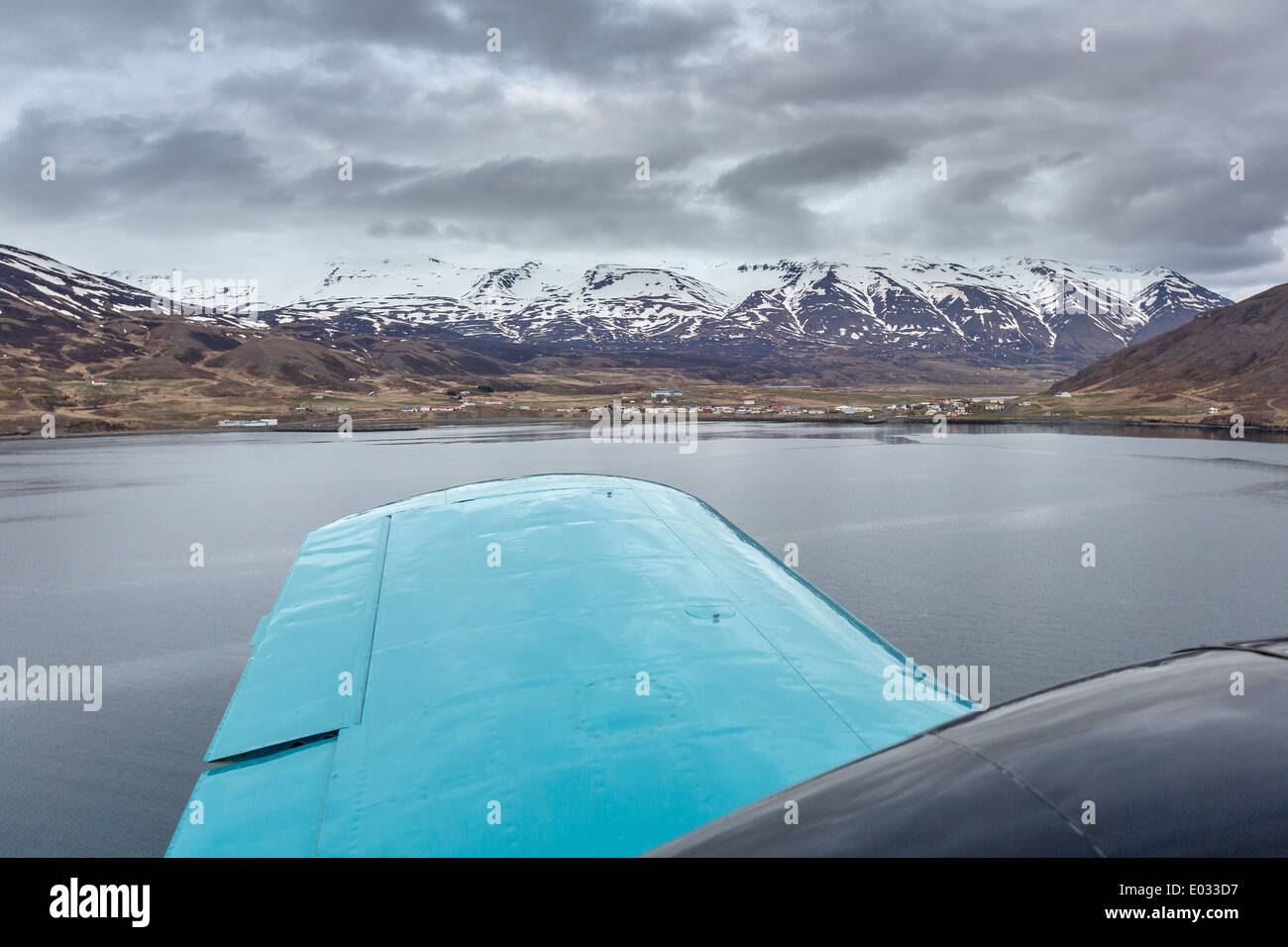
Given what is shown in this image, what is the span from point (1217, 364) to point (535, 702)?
147m

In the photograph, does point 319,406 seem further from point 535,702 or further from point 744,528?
point 535,702

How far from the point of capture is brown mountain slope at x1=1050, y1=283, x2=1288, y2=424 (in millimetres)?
100438

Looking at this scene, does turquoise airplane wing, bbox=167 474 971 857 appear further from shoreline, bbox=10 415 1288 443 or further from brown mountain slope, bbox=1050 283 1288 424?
brown mountain slope, bbox=1050 283 1288 424

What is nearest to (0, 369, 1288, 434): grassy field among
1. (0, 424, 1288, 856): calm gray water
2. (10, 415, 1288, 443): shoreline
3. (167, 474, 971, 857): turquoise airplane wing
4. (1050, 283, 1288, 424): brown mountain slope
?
(10, 415, 1288, 443): shoreline

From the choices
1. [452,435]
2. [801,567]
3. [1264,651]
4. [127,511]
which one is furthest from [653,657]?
[452,435]

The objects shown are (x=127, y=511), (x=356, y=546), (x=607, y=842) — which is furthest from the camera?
(x=127, y=511)

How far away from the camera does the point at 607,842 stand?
12.6ft

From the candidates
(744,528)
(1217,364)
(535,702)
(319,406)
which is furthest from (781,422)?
(535,702)

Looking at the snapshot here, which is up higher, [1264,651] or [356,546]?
[1264,651]

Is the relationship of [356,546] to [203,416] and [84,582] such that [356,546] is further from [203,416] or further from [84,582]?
[203,416]

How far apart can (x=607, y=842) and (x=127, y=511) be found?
31139 mm

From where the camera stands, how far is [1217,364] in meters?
120

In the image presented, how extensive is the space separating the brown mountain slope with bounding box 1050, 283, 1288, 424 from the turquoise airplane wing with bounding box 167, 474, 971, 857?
10250 cm

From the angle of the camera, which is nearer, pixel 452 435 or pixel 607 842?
pixel 607 842
